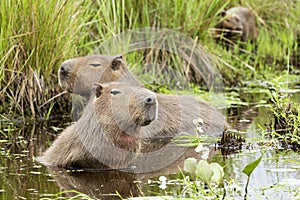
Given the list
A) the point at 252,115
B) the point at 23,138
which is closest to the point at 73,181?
the point at 23,138

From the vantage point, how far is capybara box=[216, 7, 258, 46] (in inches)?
447

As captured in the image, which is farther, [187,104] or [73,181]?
[187,104]

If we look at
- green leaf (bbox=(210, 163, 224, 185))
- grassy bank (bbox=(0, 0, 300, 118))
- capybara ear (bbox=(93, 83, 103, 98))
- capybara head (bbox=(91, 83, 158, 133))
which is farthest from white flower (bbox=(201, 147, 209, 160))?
grassy bank (bbox=(0, 0, 300, 118))

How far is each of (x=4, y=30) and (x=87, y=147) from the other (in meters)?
2.20

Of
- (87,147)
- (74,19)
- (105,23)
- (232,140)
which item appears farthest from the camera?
(105,23)

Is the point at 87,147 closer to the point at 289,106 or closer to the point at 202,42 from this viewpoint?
the point at 289,106

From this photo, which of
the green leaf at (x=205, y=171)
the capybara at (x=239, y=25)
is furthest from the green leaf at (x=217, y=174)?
the capybara at (x=239, y=25)

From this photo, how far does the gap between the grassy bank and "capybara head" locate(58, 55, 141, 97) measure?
51 cm

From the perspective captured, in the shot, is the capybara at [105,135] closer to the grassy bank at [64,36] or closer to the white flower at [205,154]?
the white flower at [205,154]

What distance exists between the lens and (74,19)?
7.59m

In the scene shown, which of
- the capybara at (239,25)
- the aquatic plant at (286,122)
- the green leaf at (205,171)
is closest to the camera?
the green leaf at (205,171)

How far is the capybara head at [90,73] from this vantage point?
6.82m

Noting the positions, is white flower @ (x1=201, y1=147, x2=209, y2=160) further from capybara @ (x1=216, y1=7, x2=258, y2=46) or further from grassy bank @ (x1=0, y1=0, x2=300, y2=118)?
capybara @ (x1=216, y1=7, x2=258, y2=46)

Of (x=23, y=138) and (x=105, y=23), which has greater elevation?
(x=105, y=23)
